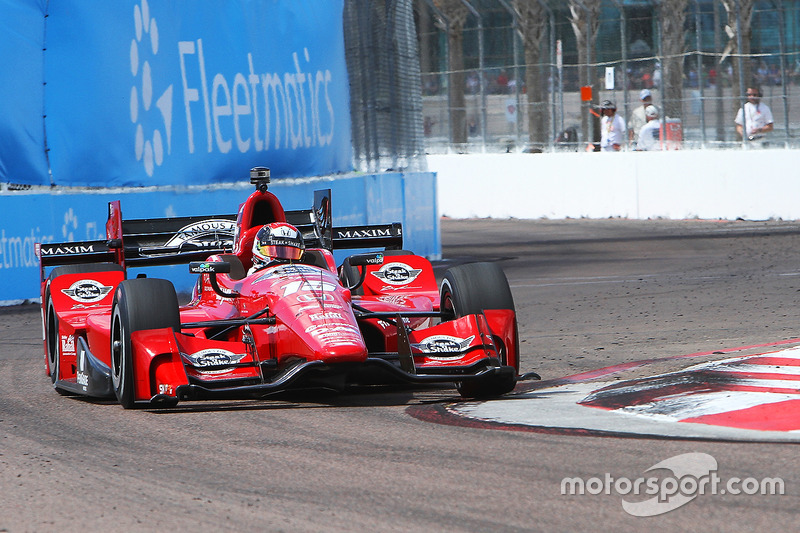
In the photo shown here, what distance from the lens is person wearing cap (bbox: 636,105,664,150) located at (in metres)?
25.5

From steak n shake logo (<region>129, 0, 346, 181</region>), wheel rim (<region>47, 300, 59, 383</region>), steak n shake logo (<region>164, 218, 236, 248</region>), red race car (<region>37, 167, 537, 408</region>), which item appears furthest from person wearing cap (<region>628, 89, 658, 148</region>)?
wheel rim (<region>47, 300, 59, 383</region>)

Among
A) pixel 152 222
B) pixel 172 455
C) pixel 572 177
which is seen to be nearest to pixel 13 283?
pixel 152 222

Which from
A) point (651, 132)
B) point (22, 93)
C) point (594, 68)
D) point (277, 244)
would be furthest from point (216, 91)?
point (594, 68)

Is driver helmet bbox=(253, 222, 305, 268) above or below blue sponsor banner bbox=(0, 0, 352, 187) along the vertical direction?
below

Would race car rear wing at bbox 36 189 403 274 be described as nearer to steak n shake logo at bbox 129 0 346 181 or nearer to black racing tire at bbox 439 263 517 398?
black racing tire at bbox 439 263 517 398

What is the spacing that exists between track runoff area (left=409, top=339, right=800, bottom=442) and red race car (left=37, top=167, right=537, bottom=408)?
1.06ft

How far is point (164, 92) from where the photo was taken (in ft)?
49.0

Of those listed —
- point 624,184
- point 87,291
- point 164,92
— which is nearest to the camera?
point 87,291

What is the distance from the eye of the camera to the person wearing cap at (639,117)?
25.9 metres

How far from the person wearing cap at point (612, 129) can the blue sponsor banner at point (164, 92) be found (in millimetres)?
9982

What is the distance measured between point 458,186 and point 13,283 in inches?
604

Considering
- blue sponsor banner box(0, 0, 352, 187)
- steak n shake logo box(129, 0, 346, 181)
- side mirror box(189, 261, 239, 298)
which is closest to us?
side mirror box(189, 261, 239, 298)

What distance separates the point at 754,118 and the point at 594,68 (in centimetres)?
430

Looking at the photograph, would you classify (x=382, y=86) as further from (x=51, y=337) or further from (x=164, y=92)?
(x=51, y=337)
